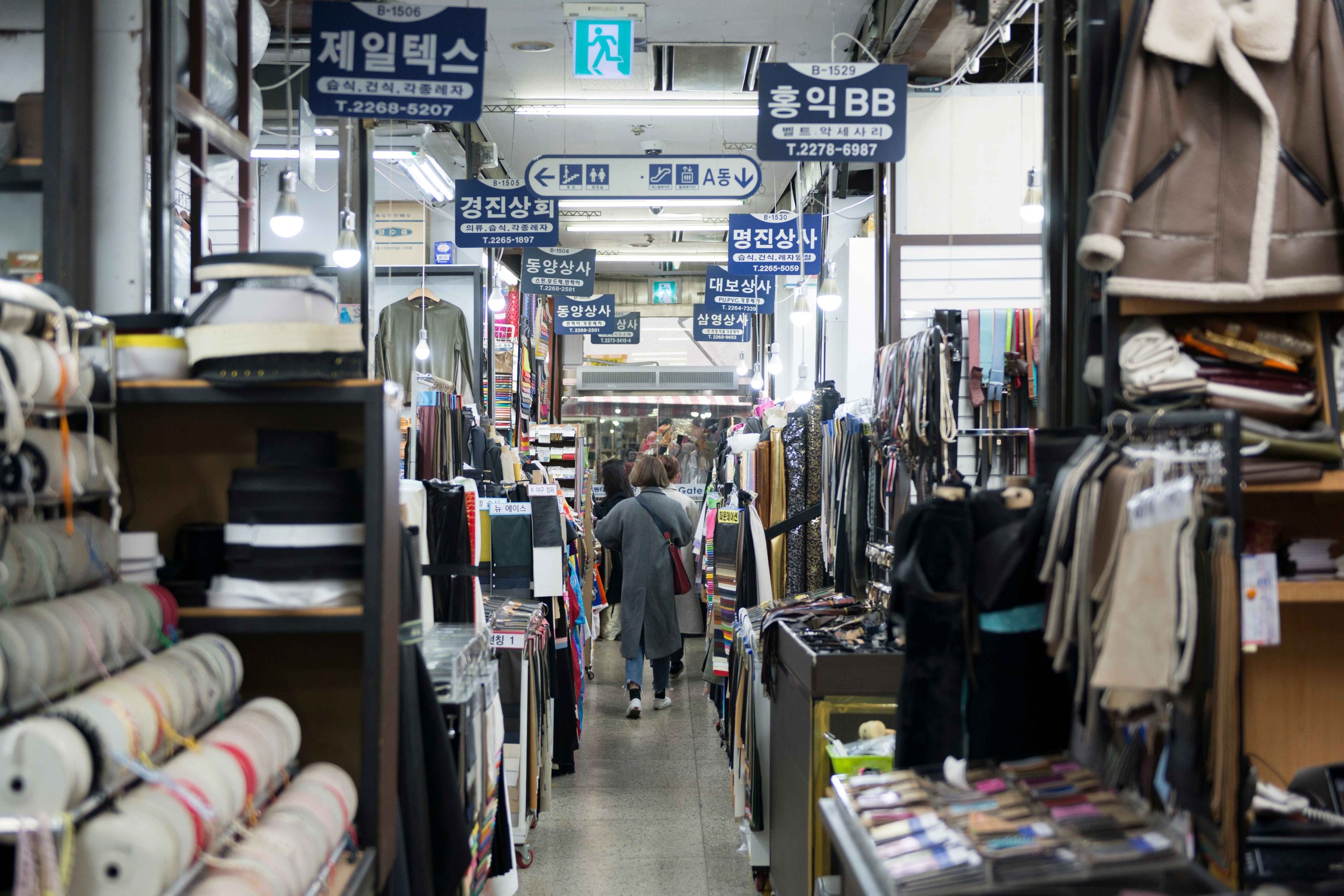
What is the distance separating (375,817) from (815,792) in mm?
1663

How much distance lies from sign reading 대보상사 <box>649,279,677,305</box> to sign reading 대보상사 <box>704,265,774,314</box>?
6912 mm

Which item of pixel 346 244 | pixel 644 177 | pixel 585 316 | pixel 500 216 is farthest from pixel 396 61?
pixel 585 316

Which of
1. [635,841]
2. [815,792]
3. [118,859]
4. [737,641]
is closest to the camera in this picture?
[118,859]

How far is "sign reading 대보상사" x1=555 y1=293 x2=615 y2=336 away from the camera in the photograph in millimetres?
13891

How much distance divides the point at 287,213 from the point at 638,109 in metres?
3.89

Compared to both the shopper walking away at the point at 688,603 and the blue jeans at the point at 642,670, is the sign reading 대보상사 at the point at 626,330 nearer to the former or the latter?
the shopper walking away at the point at 688,603

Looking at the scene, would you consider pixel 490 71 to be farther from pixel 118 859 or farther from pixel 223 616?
pixel 118 859

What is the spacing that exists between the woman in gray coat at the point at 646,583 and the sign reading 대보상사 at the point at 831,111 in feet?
10.1

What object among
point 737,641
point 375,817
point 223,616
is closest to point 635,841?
point 737,641

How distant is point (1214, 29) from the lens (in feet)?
7.34

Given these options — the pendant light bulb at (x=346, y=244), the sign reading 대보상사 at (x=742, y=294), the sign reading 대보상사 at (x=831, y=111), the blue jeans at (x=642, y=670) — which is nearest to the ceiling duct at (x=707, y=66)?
the sign reading 대보상사 at (x=742, y=294)

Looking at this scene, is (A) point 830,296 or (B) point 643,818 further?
(A) point 830,296

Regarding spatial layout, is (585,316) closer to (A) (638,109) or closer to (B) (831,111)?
(A) (638,109)

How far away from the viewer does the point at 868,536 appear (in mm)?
5242
